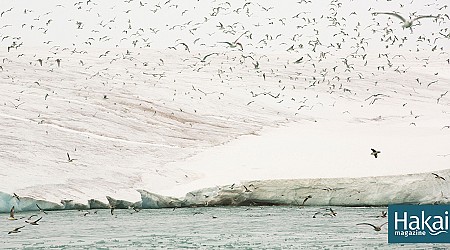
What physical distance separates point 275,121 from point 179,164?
6.19 ft

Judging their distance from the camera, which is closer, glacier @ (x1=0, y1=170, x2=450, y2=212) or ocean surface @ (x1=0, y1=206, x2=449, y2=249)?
ocean surface @ (x1=0, y1=206, x2=449, y2=249)

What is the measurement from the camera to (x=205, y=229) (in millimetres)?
7398

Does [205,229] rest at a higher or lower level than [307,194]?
lower

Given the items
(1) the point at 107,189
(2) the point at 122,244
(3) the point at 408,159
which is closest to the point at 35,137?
(1) the point at 107,189

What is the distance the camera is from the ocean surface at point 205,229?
22.5 ft

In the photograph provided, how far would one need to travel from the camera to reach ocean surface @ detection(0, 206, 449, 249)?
22.5ft

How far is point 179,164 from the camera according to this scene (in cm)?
943

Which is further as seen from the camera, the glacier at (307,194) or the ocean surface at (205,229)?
the glacier at (307,194)

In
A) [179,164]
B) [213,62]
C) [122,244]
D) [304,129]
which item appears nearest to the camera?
[122,244]

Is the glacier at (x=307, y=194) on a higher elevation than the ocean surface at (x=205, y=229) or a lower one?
higher

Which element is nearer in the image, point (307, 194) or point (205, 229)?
point (205, 229)

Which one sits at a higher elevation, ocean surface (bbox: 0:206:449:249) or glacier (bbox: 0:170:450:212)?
glacier (bbox: 0:170:450:212)

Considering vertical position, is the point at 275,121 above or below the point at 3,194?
above

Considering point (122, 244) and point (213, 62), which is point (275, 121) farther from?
point (122, 244)
